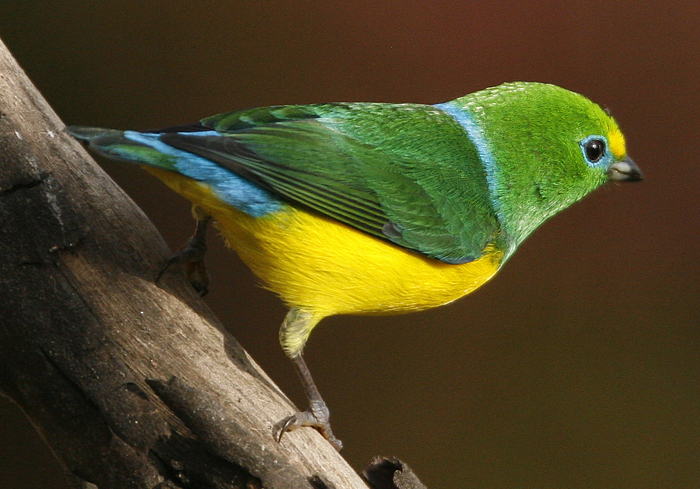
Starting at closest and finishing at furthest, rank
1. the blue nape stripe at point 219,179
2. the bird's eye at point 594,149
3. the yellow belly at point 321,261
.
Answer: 1. the blue nape stripe at point 219,179
2. the yellow belly at point 321,261
3. the bird's eye at point 594,149

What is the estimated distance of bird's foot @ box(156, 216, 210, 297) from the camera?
1.84 metres

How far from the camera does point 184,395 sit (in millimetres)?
1648

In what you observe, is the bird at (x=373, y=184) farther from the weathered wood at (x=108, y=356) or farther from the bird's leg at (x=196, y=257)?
the weathered wood at (x=108, y=356)

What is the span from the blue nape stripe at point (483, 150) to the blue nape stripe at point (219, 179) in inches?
28.0

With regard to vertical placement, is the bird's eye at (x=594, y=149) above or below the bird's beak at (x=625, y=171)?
above

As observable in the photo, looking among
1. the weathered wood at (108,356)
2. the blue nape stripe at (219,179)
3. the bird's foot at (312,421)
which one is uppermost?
the blue nape stripe at (219,179)

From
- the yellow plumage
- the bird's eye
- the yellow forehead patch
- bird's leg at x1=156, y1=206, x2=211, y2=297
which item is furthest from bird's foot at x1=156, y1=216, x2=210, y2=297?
the yellow forehead patch

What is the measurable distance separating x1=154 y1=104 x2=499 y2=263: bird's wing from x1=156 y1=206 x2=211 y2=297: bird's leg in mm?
277

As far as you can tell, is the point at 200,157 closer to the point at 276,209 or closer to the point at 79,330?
the point at 276,209

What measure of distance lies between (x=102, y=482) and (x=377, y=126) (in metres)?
1.16

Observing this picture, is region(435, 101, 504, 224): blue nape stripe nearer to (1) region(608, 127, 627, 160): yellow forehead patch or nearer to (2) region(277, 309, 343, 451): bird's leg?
(1) region(608, 127, 627, 160): yellow forehead patch

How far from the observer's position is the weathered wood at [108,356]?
5.32 ft

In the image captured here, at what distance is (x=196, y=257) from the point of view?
6.45ft

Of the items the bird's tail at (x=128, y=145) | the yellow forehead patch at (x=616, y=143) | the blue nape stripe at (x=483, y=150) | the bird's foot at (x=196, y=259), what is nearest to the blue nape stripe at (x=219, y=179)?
the bird's tail at (x=128, y=145)
